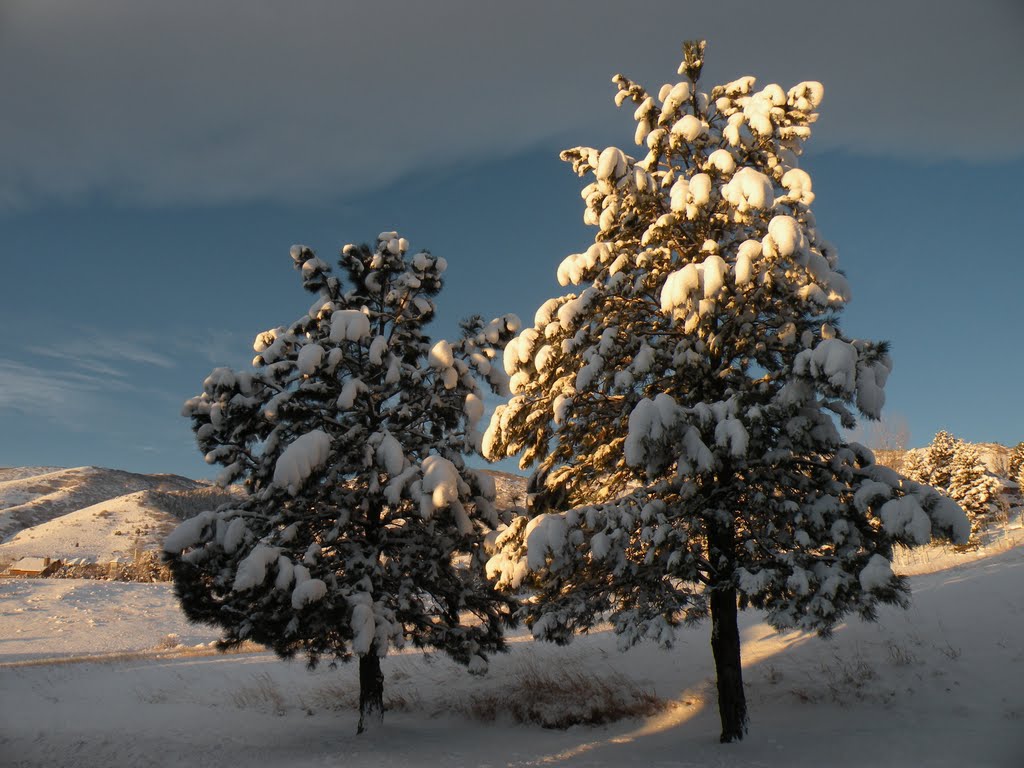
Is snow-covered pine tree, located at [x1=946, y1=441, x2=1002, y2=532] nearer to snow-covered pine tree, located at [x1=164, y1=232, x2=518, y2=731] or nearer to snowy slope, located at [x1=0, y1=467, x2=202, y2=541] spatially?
snow-covered pine tree, located at [x1=164, y1=232, x2=518, y2=731]

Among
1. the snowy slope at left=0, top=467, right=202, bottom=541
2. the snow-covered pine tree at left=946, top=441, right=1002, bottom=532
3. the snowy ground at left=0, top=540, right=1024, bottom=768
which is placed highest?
the snowy slope at left=0, top=467, right=202, bottom=541

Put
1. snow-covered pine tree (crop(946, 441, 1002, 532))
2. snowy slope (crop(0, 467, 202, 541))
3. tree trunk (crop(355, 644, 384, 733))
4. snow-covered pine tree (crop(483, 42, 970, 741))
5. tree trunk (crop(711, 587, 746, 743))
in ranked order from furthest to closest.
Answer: snowy slope (crop(0, 467, 202, 541)), snow-covered pine tree (crop(946, 441, 1002, 532)), tree trunk (crop(355, 644, 384, 733)), tree trunk (crop(711, 587, 746, 743)), snow-covered pine tree (crop(483, 42, 970, 741))

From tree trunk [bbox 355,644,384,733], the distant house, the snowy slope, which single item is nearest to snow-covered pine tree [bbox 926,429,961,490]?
tree trunk [bbox 355,644,384,733]

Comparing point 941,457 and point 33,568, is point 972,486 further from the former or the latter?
point 33,568

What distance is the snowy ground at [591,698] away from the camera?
816 centimetres

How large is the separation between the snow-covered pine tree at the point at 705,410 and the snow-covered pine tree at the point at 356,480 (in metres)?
1.71

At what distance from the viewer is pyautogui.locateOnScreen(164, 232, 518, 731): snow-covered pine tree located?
898 centimetres

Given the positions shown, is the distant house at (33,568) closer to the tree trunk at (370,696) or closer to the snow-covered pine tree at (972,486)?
the tree trunk at (370,696)

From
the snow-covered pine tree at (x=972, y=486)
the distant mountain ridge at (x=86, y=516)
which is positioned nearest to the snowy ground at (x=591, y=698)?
the distant mountain ridge at (x=86, y=516)

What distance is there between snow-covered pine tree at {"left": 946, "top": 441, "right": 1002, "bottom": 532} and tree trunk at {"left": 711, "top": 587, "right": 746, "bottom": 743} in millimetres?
34406

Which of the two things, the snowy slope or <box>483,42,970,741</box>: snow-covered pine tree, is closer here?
<box>483,42,970,741</box>: snow-covered pine tree

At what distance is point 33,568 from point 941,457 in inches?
2405

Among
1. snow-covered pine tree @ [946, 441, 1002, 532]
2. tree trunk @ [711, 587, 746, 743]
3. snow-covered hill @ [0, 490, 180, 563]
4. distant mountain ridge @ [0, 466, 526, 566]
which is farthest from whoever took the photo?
distant mountain ridge @ [0, 466, 526, 566]

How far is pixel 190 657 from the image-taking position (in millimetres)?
19438
